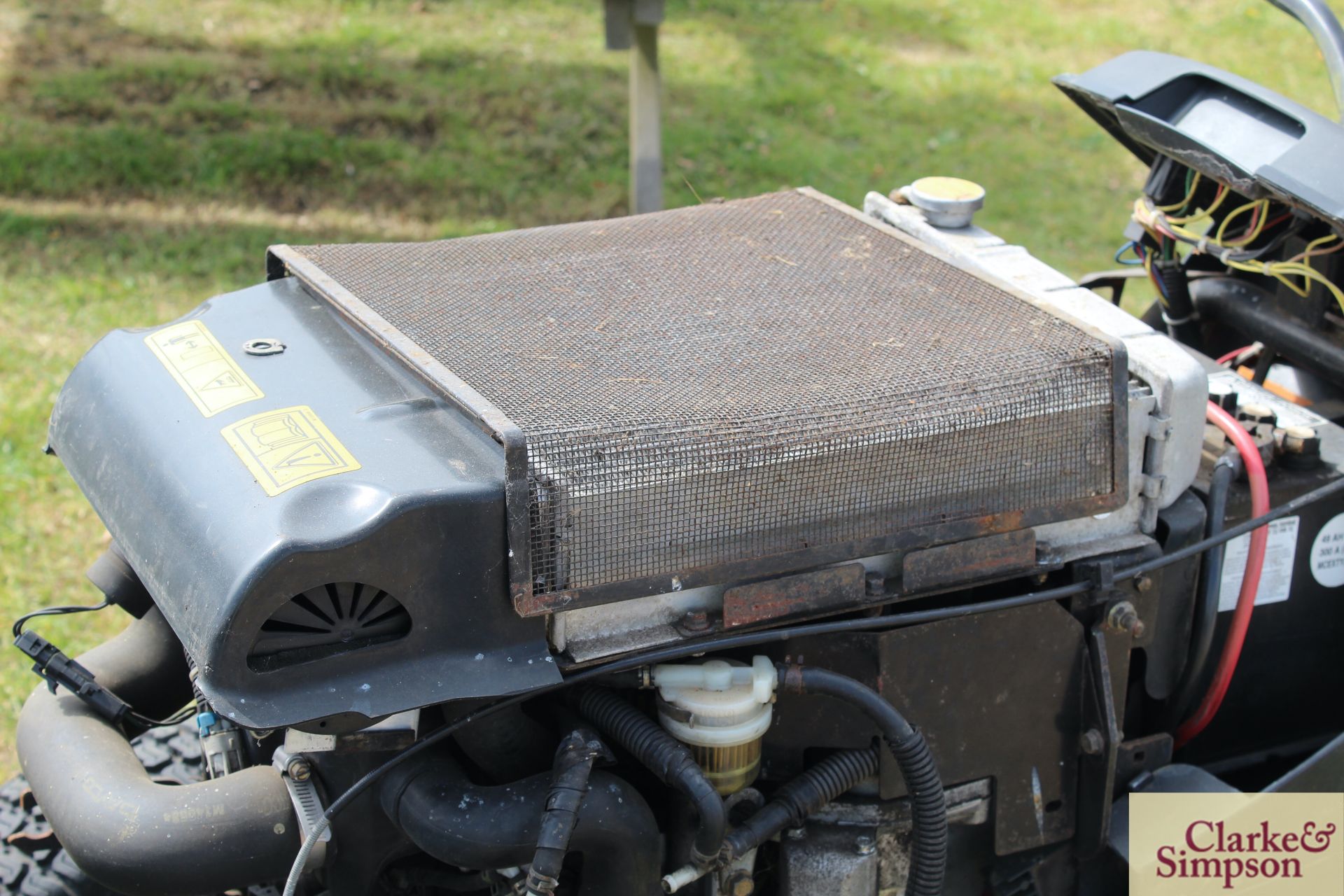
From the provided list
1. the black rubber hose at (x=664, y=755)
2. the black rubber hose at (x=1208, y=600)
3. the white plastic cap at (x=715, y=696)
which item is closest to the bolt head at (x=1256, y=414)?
the black rubber hose at (x=1208, y=600)

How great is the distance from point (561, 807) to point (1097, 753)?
79 cm

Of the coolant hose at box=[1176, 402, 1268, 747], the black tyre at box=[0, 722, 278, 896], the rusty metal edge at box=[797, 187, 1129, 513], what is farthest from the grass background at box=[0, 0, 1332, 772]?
the coolant hose at box=[1176, 402, 1268, 747]

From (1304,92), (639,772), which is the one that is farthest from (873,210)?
(1304,92)

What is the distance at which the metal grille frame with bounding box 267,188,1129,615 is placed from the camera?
1423 millimetres

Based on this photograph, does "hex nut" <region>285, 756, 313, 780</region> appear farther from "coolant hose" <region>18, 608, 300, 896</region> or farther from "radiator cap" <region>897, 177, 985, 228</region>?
"radiator cap" <region>897, 177, 985, 228</region>

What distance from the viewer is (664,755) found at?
1534mm

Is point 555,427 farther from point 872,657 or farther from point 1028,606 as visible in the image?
point 1028,606

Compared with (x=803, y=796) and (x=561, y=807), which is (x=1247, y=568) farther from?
(x=561, y=807)

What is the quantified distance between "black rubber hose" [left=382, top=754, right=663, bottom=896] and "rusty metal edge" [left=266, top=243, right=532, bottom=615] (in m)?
0.25

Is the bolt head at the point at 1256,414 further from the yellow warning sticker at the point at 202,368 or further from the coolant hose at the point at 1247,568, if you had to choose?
the yellow warning sticker at the point at 202,368

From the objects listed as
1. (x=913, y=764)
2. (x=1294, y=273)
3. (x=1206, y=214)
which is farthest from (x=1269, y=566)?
(x=913, y=764)

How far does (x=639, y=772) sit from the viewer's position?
175 centimetres

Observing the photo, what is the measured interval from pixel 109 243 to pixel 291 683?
3.98m

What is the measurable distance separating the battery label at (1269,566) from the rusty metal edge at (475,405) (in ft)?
3.59
